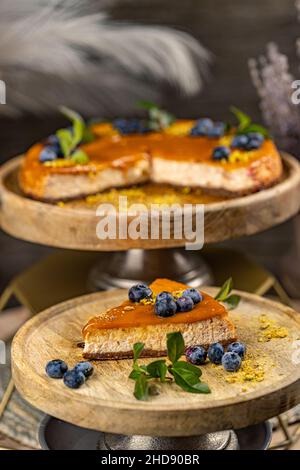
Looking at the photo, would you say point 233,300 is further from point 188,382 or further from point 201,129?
point 201,129

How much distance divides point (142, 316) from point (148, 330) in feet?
0.12

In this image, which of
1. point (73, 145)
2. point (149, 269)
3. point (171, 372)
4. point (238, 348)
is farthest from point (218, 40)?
point (171, 372)

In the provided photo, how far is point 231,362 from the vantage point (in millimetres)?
1748

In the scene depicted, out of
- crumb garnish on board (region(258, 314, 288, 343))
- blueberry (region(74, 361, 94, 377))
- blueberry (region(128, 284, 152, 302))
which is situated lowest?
crumb garnish on board (region(258, 314, 288, 343))

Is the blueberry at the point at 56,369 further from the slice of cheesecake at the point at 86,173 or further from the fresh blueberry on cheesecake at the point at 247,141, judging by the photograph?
the fresh blueberry on cheesecake at the point at 247,141

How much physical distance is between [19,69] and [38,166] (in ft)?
2.19

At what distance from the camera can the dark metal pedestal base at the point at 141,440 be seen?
1.87 m

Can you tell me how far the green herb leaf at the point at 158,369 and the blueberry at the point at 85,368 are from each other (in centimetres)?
12

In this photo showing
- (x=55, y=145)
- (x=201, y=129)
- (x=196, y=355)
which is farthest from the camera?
(x=201, y=129)

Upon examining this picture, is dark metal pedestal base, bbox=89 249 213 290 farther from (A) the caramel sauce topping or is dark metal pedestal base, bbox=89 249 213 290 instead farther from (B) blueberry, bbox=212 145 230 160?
(A) the caramel sauce topping

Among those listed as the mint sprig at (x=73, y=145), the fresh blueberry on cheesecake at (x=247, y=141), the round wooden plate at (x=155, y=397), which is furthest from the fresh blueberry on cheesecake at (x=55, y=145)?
the round wooden plate at (x=155, y=397)

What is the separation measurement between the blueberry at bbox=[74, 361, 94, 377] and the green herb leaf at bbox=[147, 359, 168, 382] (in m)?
0.12

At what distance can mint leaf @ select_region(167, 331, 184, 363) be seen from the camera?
1.70 metres

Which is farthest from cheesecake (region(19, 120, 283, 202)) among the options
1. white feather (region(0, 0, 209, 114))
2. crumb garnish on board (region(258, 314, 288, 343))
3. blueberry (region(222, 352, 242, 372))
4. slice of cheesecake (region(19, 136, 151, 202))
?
blueberry (region(222, 352, 242, 372))
